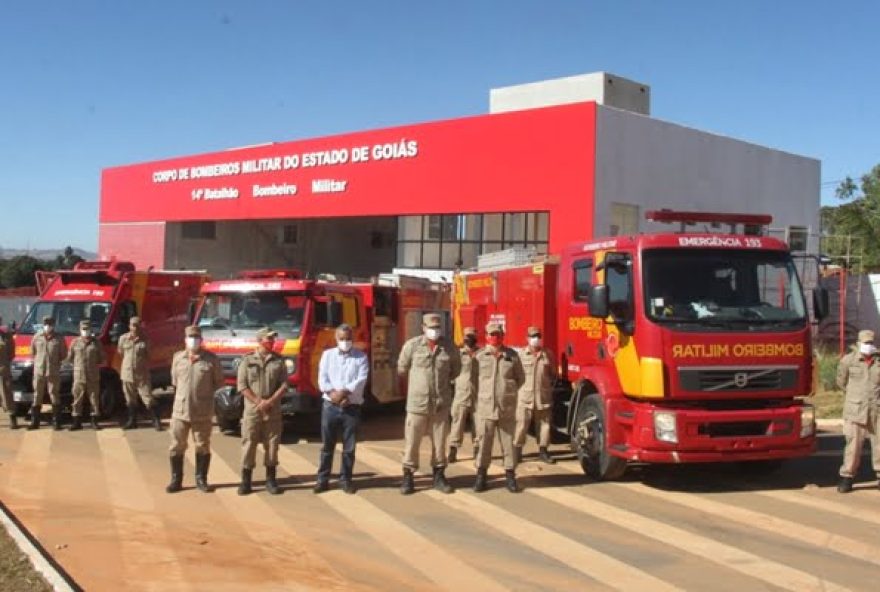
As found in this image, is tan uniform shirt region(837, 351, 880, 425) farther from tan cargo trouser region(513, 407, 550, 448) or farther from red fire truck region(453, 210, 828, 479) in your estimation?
tan cargo trouser region(513, 407, 550, 448)

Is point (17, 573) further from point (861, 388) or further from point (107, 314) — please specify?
point (107, 314)

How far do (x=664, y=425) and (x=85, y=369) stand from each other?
912 cm

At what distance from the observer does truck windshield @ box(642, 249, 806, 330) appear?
8.91 metres

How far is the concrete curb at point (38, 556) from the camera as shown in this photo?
558cm

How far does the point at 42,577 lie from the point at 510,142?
59.2 feet

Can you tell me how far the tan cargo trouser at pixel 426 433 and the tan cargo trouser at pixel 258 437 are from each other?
137cm

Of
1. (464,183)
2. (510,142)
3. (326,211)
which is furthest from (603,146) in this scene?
(326,211)

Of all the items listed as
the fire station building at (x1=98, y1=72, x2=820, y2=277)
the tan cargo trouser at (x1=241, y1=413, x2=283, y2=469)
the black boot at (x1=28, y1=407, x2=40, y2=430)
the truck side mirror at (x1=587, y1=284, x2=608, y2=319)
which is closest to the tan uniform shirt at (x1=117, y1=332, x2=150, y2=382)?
the black boot at (x1=28, y1=407, x2=40, y2=430)

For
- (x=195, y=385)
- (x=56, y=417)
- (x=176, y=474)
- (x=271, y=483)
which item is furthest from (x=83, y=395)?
(x=271, y=483)

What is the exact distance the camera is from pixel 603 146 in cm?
2069

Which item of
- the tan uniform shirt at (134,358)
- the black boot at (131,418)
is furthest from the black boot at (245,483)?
the black boot at (131,418)

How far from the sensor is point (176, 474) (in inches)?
361

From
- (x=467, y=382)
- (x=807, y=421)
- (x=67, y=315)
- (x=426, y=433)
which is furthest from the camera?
(x=67, y=315)

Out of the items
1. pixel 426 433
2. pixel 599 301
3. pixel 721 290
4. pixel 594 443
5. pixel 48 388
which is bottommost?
pixel 48 388
